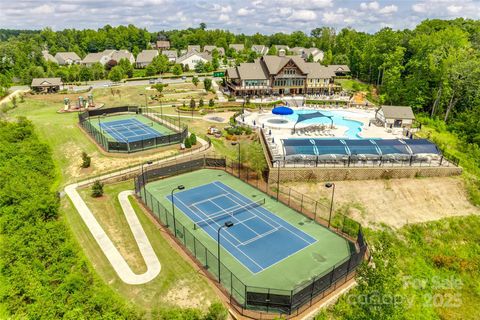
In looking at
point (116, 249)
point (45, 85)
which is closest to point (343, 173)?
point (116, 249)

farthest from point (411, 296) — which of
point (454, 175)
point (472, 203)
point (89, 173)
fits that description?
point (89, 173)

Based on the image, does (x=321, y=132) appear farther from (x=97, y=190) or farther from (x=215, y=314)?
(x=215, y=314)

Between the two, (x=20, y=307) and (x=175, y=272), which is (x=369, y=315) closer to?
(x=175, y=272)

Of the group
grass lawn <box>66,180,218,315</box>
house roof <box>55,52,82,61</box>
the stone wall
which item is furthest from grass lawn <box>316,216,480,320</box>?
house roof <box>55,52,82,61</box>

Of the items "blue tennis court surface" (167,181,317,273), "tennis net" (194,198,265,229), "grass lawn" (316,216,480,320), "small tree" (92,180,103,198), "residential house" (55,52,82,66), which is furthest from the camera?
"residential house" (55,52,82,66)

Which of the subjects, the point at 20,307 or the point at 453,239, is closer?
the point at 20,307

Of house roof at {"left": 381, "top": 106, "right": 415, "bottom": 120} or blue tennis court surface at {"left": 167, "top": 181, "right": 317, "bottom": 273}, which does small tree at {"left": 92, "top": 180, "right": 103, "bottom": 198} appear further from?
house roof at {"left": 381, "top": 106, "right": 415, "bottom": 120}
